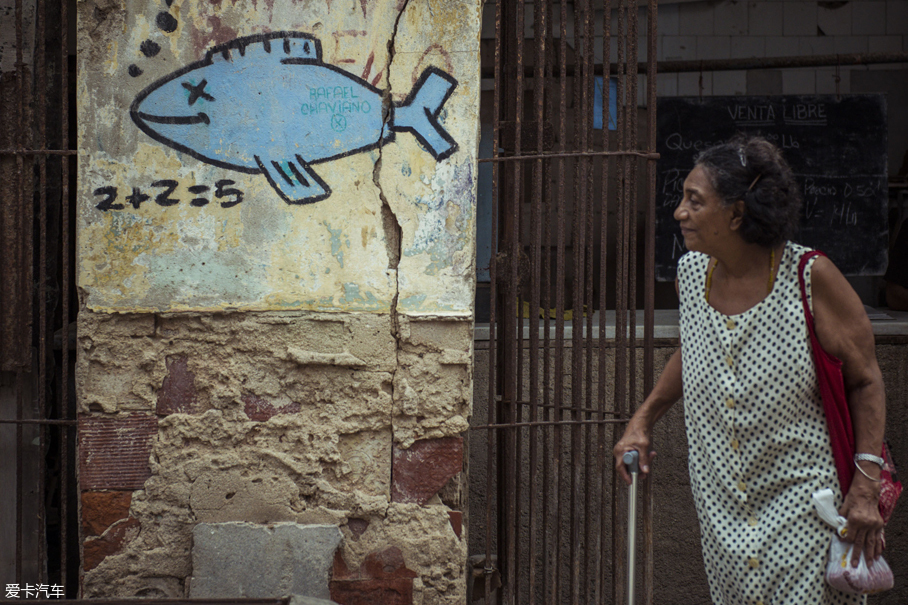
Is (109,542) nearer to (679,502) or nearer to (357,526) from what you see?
(357,526)

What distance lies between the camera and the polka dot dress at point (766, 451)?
2041mm

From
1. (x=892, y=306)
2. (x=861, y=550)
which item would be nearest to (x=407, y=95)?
(x=861, y=550)

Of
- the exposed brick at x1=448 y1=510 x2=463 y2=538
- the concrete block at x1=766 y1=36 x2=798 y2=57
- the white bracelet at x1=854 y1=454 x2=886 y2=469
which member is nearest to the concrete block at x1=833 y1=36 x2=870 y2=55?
the concrete block at x1=766 y1=36 x2=798 y2=57

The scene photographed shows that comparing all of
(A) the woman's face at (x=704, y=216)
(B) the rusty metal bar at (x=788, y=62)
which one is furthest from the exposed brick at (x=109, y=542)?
(B) the rusty metal bar at (x=788, y=62)

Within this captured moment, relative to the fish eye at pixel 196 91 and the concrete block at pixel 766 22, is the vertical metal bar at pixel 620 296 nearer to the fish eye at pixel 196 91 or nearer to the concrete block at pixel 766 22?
the fish eye at pixel 196 91

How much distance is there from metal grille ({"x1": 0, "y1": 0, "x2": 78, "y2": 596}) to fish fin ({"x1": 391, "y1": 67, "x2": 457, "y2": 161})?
1149 millimetres

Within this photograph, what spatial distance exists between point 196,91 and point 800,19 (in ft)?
14.6

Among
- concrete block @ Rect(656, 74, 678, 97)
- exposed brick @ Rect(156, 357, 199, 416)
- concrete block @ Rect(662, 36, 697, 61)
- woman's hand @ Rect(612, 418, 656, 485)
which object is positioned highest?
concrete block @ Rect(662, 36, 697, 61)

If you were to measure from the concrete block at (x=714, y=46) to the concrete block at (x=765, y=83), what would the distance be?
0.80ft

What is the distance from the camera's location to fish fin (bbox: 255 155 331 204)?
2643mm

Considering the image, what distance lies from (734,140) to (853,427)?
0.83m

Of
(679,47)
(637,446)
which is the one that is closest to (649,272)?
(637,446)

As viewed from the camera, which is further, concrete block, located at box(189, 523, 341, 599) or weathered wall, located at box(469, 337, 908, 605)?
weathered wall, located at box(469, 337, 908, 605)

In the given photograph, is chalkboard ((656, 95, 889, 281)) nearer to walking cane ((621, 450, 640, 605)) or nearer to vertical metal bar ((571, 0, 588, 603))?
vertical metal bar ((571, 0, 588, 603))
